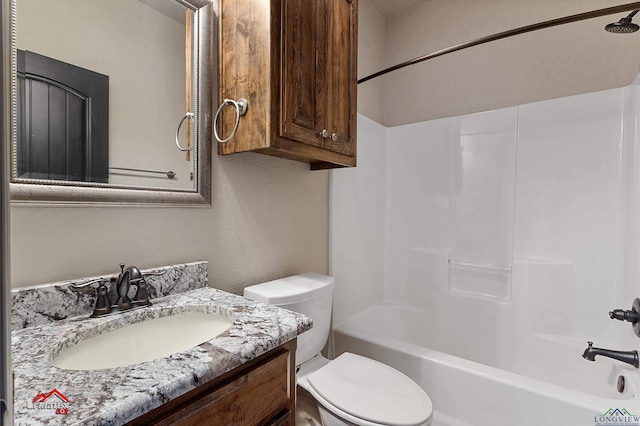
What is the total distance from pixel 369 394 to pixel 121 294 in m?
0.92

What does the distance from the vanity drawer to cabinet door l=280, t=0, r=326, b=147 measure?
743 mm

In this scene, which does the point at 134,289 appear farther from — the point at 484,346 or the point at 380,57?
the point at 380,57

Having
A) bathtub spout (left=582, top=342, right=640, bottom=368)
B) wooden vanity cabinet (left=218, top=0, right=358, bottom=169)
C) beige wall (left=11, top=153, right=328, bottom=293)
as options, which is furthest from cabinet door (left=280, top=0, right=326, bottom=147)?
bathtub spout (left=582, top=342, right=640, bottom=368)

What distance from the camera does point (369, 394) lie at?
1.15 m

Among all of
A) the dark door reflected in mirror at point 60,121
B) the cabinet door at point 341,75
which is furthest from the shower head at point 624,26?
the dark door reflected in mirror at point 60,121

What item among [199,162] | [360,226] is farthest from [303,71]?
[360,226]

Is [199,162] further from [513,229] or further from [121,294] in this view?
[513,229]

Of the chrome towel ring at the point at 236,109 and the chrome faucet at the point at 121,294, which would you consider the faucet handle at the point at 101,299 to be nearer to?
the chrome faucet at the point at 121,294

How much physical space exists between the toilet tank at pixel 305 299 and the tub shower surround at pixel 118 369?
292mm

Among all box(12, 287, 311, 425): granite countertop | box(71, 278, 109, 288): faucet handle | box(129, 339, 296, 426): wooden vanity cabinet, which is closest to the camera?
box(12, 287, 311, 425): granite countertop

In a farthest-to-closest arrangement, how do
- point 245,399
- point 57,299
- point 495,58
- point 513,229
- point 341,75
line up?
1. point 495,58
2. point 513,229
3. point 341,75
4. point 57,299
5. point 245,399

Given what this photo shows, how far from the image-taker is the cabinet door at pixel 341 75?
1290mm

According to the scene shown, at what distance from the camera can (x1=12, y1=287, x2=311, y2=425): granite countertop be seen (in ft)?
1.52

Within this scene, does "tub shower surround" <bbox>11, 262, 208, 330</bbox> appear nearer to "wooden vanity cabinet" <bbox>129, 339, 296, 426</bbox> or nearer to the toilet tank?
the toilet tank
